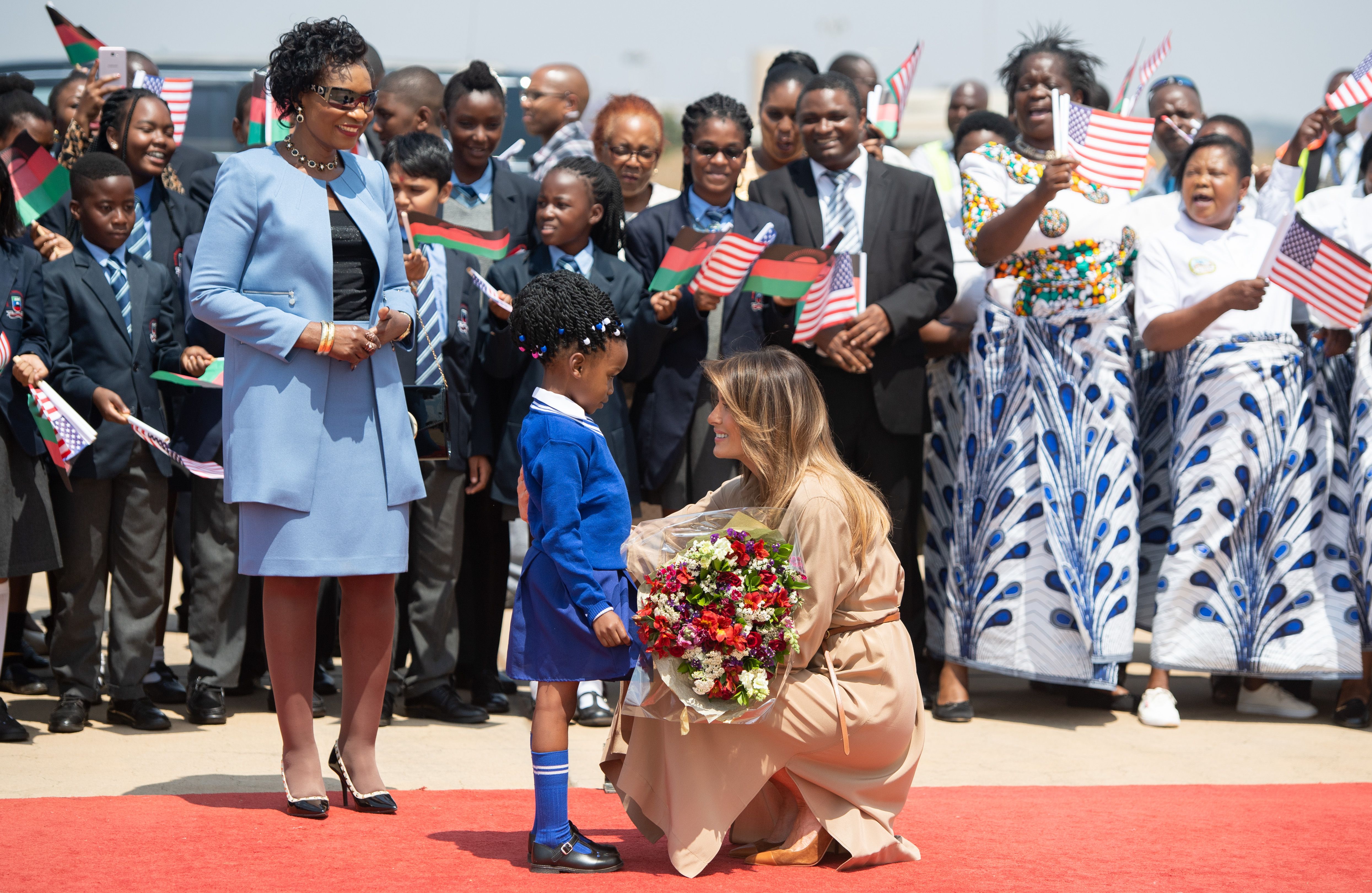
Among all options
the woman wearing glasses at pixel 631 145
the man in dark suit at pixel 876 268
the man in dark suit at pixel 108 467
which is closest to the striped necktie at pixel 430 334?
the man in dark suit at pixel 108 467

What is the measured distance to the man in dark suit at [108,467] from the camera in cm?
535

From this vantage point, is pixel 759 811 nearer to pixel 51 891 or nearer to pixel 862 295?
pixel 51 891

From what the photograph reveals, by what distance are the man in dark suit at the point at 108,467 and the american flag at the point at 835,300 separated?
234 cm

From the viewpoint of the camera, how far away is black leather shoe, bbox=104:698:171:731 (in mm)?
5355

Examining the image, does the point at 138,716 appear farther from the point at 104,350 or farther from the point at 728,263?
the point at 728,263

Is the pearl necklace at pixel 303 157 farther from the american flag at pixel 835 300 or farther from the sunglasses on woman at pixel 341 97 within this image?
the american flag at pixel 835 300

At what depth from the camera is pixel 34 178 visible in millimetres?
5648

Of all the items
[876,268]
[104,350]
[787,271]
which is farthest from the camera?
[876,268]

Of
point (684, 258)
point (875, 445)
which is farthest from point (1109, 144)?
point (684, 258)

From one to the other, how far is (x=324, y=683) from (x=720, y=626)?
10.3 feet

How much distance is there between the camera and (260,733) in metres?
5.36

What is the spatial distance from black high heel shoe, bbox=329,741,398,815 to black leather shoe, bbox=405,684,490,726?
4.68 ft

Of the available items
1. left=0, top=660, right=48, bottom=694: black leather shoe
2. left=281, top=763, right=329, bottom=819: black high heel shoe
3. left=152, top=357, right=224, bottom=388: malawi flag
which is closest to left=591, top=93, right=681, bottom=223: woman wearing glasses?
left=152, top=357, right=224, bottom=388: malawi flag

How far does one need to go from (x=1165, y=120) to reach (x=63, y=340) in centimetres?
599
